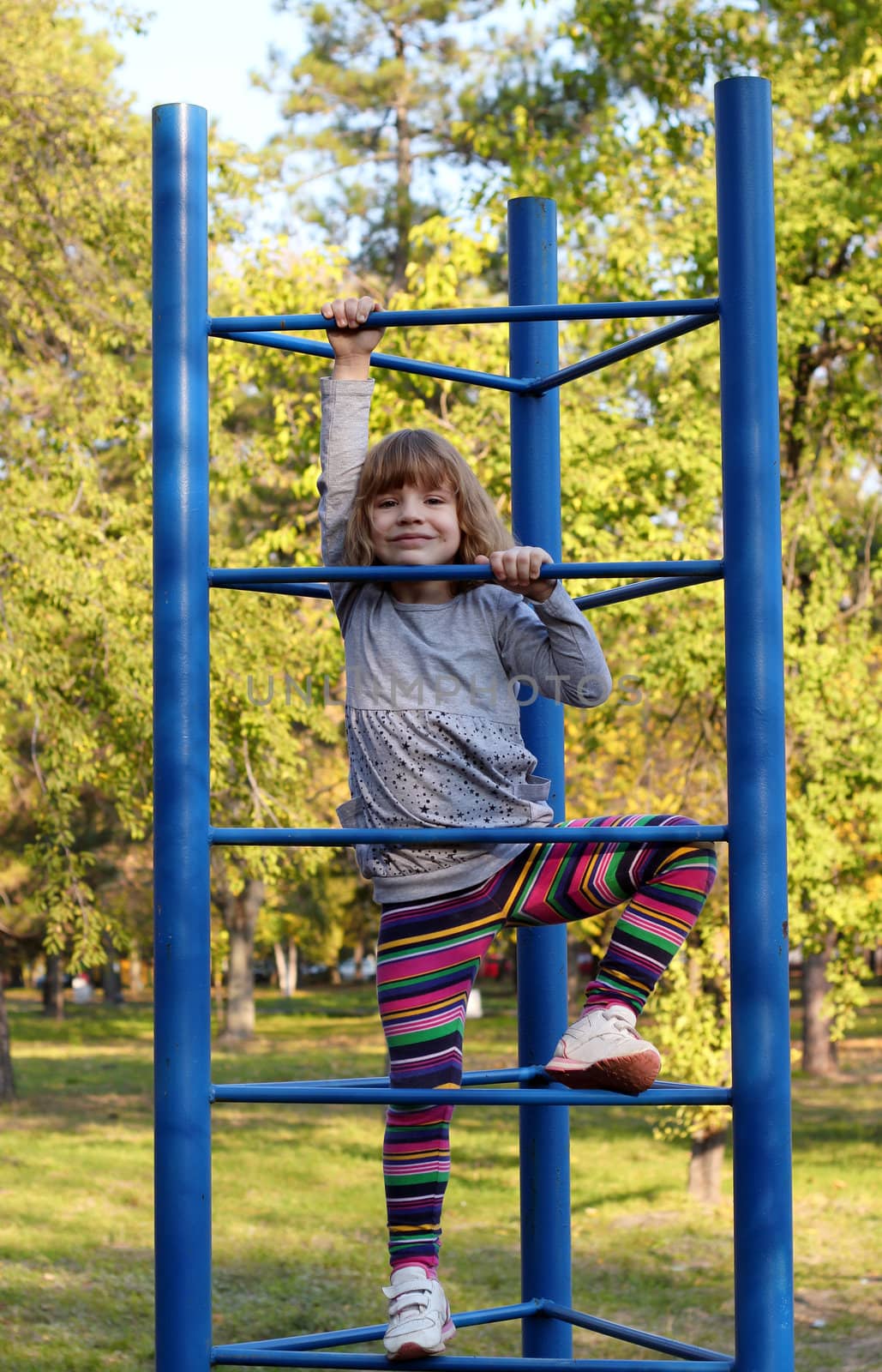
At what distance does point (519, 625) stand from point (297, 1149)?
12.1 m

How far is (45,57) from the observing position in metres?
8.68

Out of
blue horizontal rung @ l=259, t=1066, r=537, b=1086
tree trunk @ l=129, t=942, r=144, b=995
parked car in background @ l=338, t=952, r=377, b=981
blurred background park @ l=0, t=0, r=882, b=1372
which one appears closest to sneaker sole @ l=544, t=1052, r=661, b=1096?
blue horizontal rung @ l=259, t=1066, r=537, b=1086

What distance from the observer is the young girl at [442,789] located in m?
2.25

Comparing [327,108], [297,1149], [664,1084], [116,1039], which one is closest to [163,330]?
[664,1084]

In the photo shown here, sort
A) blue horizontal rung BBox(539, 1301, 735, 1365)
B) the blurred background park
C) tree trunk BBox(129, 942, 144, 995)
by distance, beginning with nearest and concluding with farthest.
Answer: blue horizontal rung BBox(539, 1301, 735, 1365) → the blurred background park → tree trunk BBox(129, 942, 144, 995)

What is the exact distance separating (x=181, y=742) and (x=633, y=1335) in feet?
3.70

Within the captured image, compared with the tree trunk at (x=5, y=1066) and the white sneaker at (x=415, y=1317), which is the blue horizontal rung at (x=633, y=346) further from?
the tree trunk at (x=5, y=1066)

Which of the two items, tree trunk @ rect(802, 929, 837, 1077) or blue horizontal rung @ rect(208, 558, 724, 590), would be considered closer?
blue horizontal rung @ rect(208, 558, 724, 590)

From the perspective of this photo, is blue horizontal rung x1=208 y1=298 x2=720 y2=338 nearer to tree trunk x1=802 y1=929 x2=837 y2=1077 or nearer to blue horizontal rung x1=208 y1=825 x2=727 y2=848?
blue horizontal rung x1=208 y1=825 x2=727 y2=848

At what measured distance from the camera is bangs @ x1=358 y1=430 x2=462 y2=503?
2379 mm

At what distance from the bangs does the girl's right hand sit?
11 centimetres

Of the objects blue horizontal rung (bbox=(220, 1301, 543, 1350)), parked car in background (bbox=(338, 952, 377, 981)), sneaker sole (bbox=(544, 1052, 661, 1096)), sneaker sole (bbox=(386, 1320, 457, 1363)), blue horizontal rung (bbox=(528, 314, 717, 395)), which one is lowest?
parked car in background (bbox=(338, 952, 377, 981))

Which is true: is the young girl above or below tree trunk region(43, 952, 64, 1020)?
above

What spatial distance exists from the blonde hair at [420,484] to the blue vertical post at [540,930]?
456 millimetres
